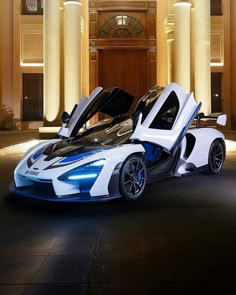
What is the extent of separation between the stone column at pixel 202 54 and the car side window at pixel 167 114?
735 cm

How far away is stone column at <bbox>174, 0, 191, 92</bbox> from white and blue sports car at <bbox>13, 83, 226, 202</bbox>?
254 inches

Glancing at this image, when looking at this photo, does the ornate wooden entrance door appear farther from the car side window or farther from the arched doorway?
the car side window

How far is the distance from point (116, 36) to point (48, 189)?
13799 millimetres

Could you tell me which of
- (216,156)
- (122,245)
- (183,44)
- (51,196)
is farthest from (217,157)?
(183,44)

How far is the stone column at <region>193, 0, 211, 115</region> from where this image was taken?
1471cm

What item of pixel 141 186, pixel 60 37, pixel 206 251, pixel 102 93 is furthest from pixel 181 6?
pixel 206 251

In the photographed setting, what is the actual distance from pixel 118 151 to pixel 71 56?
28.2 feet

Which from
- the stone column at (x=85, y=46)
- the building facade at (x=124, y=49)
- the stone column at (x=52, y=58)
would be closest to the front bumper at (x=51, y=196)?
the stone column at (x=52, y=58)

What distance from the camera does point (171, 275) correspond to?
3816 mm

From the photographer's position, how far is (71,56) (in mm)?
14500

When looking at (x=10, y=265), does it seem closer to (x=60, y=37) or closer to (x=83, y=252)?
(x=83, y=252)

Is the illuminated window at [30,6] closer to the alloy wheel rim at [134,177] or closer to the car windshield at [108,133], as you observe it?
the car windshield at [108,133]

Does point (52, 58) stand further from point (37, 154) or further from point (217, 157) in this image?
point (37, 154)

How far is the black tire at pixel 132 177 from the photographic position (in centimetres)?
648
